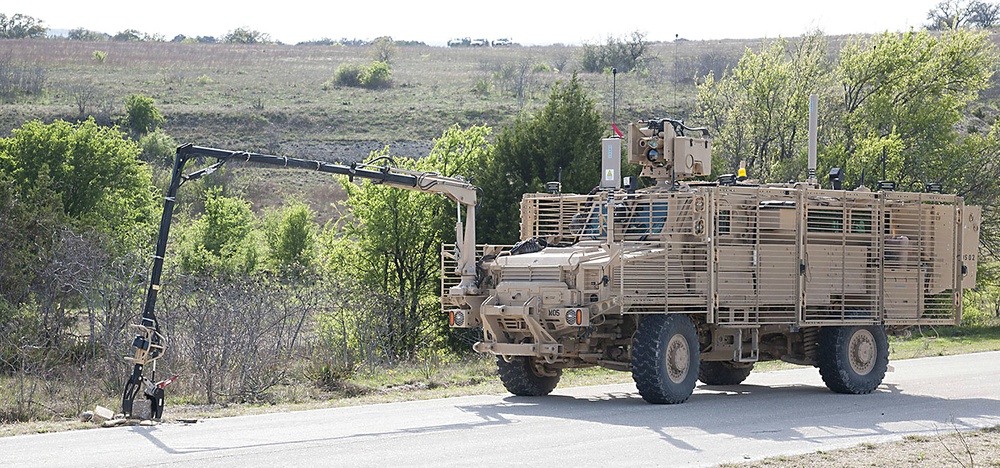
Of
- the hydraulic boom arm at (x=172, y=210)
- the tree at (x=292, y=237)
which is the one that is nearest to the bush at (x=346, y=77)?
the tree at (x=292, y=237)

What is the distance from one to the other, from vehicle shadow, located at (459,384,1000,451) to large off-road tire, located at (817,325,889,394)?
234mm

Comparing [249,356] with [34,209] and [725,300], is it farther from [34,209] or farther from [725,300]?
[34,209]

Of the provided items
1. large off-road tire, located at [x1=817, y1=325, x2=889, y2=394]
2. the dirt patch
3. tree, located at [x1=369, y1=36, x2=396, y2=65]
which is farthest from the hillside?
the dirt patch

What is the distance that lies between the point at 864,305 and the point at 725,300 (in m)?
2.81

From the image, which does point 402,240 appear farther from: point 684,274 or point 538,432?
point 538,432

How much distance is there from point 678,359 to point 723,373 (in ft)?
12.4

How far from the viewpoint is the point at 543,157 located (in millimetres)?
30047

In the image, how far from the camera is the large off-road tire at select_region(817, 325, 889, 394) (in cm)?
1723

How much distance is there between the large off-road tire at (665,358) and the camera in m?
15.0

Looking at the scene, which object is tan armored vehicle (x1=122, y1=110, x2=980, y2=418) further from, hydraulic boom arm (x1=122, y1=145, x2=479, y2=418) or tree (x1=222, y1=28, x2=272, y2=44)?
tree (x1=222, y1=28, x2=272, y2=44)

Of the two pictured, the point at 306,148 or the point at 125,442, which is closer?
the point at 125,442

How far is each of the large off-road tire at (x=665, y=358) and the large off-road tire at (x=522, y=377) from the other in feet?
6.07

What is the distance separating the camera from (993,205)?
115ft

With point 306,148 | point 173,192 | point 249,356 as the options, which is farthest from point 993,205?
point 306,148
